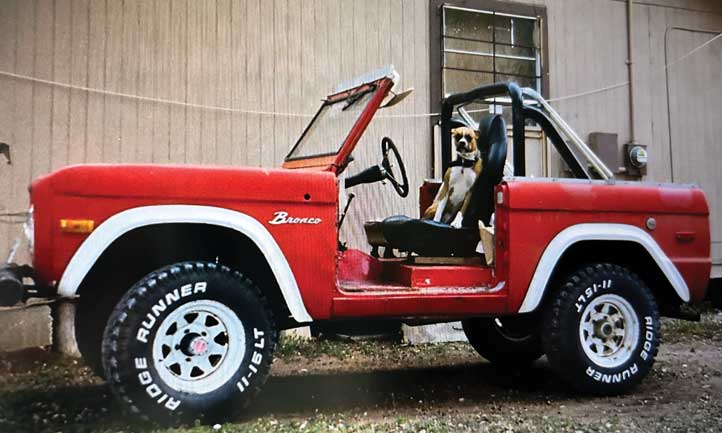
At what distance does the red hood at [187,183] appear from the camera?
9.79 ft

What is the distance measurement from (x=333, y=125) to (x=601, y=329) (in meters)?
2.14

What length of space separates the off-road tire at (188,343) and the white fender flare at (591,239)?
1.61 meters

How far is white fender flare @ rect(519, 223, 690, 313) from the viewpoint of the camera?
12.6ft

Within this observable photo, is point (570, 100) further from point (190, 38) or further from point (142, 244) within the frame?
point (142, 244)

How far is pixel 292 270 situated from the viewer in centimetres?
328

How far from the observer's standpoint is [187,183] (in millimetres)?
3127

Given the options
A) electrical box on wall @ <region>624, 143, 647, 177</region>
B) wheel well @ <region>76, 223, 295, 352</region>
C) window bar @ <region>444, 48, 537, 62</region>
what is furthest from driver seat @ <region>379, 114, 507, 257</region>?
electrical box on wall @ <region>624, 143, 647, 177</region>

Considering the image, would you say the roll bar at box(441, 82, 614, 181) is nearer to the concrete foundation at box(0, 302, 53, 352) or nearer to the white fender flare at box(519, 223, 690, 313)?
the white fender flare at box(519, 223, 690, 313)

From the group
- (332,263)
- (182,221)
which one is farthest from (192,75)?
(332,263)

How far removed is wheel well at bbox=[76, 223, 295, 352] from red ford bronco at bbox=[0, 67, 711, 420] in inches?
0.4

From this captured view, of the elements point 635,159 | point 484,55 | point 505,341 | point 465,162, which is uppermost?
point 484,55

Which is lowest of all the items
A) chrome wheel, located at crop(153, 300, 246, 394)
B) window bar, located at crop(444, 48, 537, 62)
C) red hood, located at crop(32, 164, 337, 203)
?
chrome wheel, located at crop(153, 300, 246, 394)

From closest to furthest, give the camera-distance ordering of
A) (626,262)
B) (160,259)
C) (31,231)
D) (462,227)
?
(31,231)
(160,259)
(462,227)
(626,262)

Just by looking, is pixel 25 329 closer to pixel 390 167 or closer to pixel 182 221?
pixel 182 221
